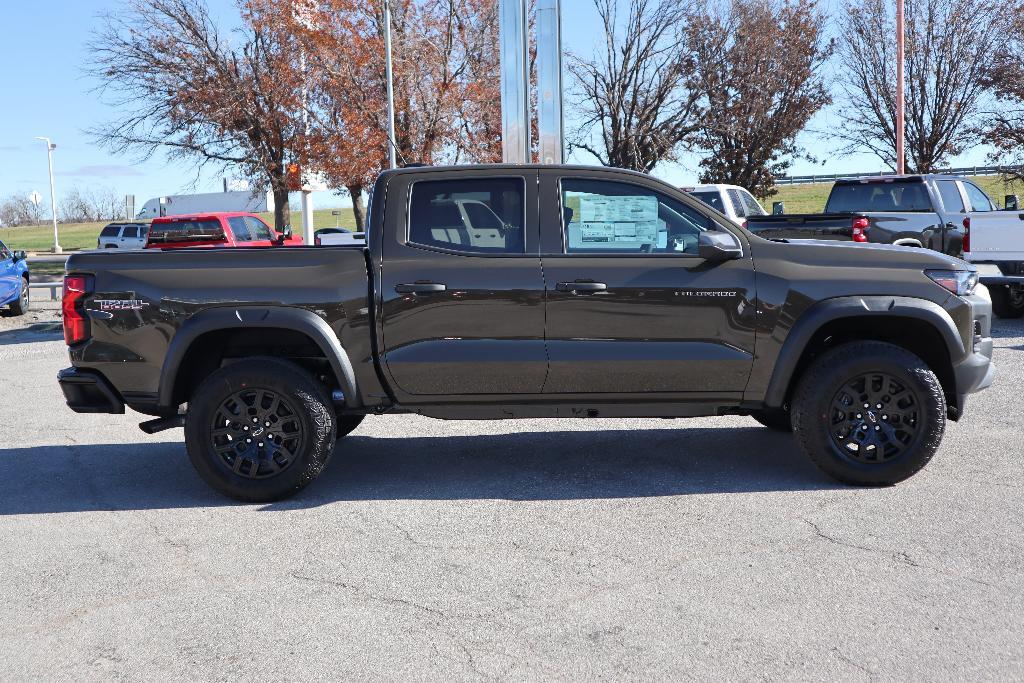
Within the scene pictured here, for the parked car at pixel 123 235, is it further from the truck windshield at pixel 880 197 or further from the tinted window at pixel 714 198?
the truck windshield at pixel 880 197

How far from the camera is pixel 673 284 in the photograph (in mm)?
5672

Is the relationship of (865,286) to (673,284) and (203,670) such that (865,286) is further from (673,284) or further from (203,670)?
(203,670)

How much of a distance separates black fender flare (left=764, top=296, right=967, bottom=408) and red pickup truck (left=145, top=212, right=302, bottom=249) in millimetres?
12613

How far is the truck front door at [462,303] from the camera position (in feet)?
18.6

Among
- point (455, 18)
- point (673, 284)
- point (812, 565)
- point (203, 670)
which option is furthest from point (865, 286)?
point (455, 18)

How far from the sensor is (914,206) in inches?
573

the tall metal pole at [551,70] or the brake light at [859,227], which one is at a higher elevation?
the tall metal pole at [551,70]

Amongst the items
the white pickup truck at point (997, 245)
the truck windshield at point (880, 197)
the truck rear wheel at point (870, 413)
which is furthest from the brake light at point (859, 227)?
the truck rear wheel at point (870, 413)

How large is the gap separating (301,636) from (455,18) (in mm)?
28172

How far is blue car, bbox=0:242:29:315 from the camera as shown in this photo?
1667cm

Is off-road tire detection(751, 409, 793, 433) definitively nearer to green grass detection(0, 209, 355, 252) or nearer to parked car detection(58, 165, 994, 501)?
parked car detection(58, 165, 994, 501)

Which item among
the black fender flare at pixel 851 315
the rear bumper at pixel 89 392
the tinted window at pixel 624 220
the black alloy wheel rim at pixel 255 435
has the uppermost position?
the tinted window at pixel 624 220

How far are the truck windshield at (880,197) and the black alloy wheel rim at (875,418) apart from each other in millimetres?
9537

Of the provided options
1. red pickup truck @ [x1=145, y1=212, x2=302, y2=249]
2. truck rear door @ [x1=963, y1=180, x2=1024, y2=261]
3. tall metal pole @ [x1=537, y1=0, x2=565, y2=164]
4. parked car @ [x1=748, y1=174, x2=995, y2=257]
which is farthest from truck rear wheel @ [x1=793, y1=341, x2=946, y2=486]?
red pickup truck @ [x1=145, y1=212, x2=302, y2=249]
